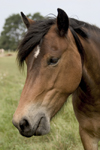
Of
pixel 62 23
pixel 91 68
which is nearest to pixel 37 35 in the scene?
pixel 62 23

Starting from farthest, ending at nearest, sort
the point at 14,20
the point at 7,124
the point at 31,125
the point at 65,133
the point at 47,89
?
the point at 14,20 < the point at 7,124 < the point at 65,133 < the point at 47,89 < the point at 31,125

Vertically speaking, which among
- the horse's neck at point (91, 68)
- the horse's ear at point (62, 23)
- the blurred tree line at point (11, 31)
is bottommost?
the blurred tree line at point (11, 31)

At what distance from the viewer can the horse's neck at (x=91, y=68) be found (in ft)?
7.08

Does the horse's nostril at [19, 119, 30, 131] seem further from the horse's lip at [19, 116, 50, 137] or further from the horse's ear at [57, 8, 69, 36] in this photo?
the horse's ear at [57, 8, 69, 36]

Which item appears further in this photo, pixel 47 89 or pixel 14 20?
pixel 14 20

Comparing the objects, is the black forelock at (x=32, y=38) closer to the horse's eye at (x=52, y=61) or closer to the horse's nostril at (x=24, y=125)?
the horse's eye at (x=52, y=61)

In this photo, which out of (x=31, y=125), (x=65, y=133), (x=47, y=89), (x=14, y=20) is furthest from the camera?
(x=14, y=20)

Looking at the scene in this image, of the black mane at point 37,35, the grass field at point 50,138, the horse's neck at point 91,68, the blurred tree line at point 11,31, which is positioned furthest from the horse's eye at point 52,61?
the blurred tree line at point 11,31

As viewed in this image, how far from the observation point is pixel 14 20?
4397cm

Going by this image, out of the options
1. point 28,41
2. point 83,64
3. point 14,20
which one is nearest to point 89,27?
point 83,64

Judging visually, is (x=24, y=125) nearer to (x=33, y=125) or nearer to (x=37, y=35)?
(x=33, y=125)

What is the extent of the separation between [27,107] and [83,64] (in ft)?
2.56

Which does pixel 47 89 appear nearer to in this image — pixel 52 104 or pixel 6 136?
pixel 52 104

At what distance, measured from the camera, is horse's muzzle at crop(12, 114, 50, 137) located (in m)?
1.69
